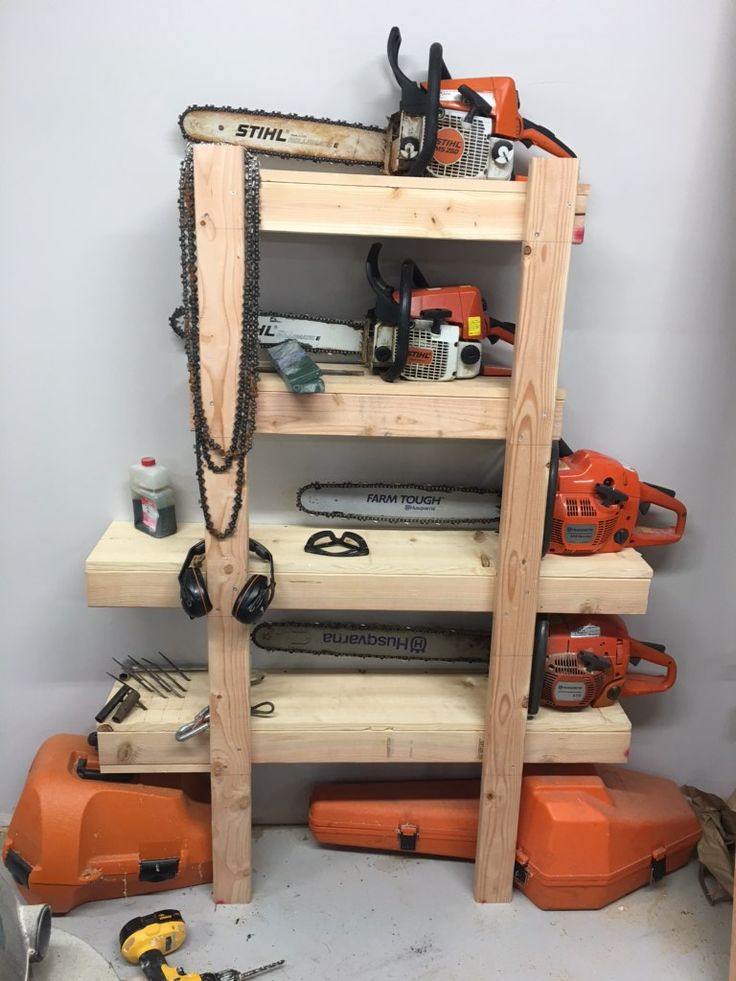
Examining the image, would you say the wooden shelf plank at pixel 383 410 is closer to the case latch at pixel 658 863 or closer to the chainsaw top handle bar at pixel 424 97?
the chainsaw top handle bar at pixel 424 97

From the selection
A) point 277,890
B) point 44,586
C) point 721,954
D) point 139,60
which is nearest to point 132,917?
point 277,890

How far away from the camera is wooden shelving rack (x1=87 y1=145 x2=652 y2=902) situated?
1.69 meters

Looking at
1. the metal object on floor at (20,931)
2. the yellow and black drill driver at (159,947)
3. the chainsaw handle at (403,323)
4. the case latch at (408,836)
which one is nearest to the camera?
the metal object on floor at (20,931)

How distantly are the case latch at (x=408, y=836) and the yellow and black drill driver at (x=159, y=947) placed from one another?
44 cm

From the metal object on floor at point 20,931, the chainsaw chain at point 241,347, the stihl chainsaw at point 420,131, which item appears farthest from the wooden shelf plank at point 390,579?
the stihl chainsaw at point 420,131

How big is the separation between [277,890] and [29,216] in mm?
1822

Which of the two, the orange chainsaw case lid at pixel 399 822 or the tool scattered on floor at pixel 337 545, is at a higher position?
the tool scattered on floor at pixel 337 545

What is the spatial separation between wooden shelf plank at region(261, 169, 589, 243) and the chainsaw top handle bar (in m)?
0.07

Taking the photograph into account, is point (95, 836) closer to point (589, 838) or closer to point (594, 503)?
point (589, 838)

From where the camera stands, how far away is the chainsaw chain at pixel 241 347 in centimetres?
168

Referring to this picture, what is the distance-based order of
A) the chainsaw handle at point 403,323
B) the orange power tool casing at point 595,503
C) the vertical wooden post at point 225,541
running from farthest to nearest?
the orange power tool casing at point 595,503 → the chainsaw handle at point 403,323 → the vertical wooden post at point 225,541

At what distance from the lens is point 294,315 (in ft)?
6.46

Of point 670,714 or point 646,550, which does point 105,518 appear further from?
point 670,714

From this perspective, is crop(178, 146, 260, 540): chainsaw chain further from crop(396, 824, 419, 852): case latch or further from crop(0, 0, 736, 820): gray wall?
crop(396, 824, 419, 852): case latch
